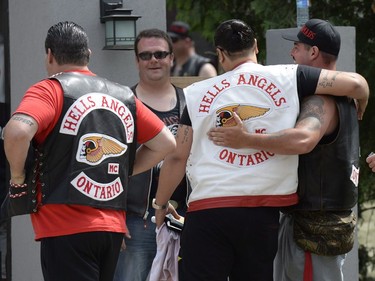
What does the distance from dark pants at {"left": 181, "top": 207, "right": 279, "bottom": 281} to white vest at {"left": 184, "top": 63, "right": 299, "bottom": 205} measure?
0.11 metres

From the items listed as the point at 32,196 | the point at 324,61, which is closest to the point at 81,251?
the point at 32,196

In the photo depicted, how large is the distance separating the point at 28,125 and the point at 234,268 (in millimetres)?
1407

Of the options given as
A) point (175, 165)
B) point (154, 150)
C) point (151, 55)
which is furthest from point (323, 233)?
point (151, 55)

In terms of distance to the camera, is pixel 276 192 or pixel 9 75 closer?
pixel 276 192

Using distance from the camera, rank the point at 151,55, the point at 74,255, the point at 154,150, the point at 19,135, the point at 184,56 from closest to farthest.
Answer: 1. the point at 19,135
2. the point at 74,255
3. the point at 154,150
4. the point at 151,55
5. the point at 184,56

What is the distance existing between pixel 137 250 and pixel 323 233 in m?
1.33

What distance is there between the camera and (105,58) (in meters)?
6.75

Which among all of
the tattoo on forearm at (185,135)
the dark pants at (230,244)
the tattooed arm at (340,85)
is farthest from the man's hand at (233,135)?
the tattooed arm at (340,85)

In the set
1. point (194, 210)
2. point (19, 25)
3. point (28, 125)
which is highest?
point (19, 25)

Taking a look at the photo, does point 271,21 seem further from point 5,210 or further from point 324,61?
point 5,210

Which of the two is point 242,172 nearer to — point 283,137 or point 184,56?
point 283,137

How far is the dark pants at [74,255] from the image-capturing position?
458cm

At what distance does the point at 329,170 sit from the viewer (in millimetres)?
5152

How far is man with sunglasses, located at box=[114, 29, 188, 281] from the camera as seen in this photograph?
19.5ft
